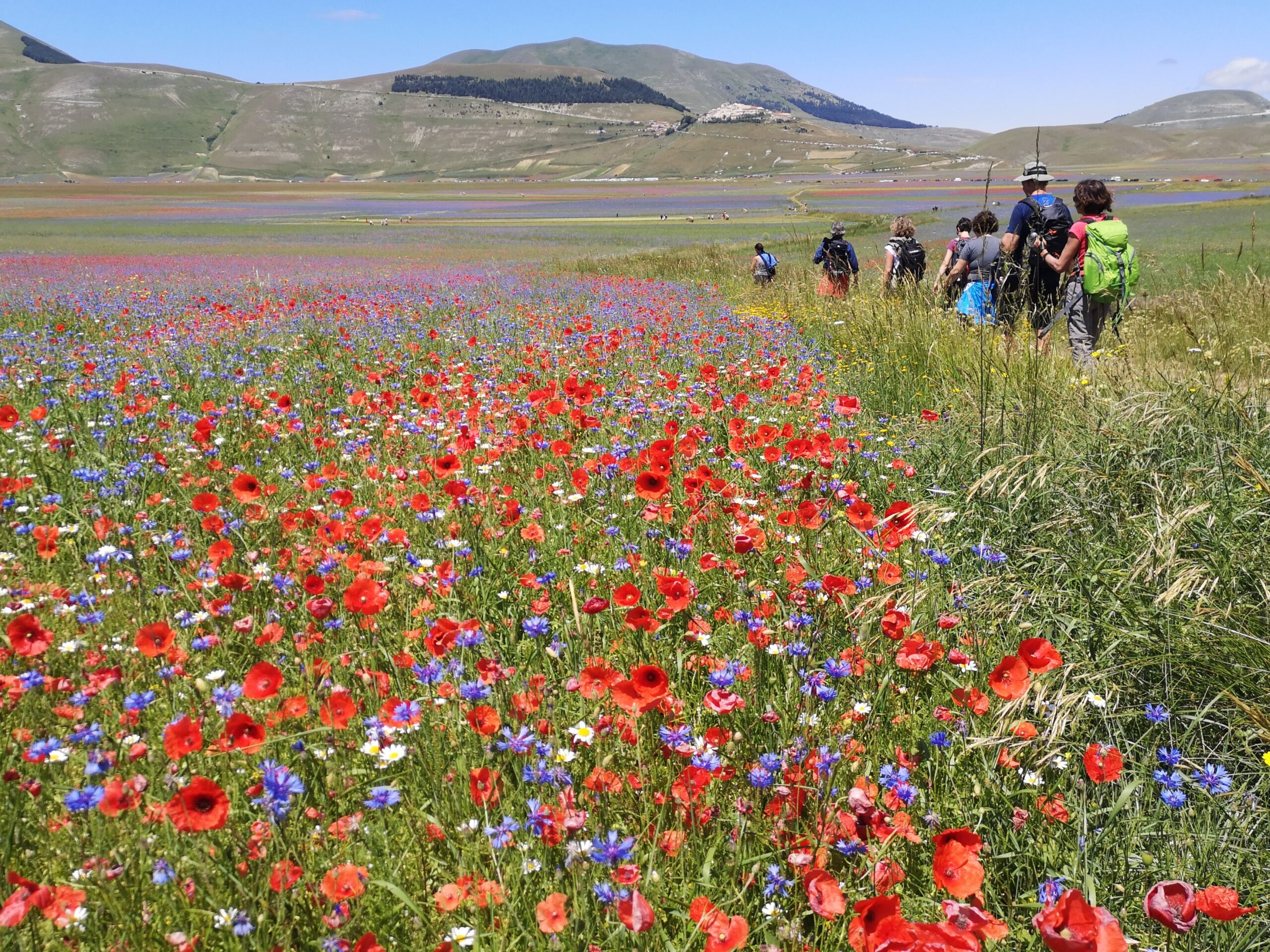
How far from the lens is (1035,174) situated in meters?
6.82

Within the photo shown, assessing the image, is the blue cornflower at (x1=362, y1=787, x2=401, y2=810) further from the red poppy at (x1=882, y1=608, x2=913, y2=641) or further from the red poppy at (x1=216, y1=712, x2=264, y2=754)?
the red poppy at (x1=882, y1=608, x2=913, y2=641)

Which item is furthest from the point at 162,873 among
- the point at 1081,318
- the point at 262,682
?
the point at 1081,318

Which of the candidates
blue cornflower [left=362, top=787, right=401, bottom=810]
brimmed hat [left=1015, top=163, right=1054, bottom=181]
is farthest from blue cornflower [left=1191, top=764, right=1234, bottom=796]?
brimmed hat [left=1015, top=163, right=1054, bottom=181]

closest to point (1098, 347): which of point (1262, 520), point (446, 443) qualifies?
point (1262, 520)

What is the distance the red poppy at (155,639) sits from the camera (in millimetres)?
2072

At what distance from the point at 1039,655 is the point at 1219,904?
0.69m

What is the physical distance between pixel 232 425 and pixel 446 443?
188 centimetres

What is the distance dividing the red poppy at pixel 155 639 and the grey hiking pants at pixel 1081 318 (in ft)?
26.8

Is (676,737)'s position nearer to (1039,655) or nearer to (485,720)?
(485,720)

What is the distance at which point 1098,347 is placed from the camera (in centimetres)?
827

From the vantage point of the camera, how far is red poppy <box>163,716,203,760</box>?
173 centimetres

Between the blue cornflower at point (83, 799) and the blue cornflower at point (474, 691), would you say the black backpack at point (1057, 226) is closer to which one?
the blue cornflower at point (474, 691)

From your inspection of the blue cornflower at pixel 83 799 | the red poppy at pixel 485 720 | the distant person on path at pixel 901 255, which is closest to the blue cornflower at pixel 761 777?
the red poppy at pixel 485 720

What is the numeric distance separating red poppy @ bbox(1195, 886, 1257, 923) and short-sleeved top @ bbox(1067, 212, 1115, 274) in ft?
25.2
